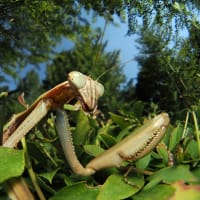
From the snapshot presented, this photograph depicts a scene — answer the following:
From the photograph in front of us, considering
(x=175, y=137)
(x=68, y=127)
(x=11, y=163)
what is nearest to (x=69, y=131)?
(x=68, y=127)

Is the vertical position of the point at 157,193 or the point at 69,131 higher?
the point at 69,131

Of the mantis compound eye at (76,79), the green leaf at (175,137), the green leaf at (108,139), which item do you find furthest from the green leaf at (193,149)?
the mantis compound eye at (76,79)

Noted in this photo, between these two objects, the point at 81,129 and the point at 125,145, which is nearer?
the point at 125,145

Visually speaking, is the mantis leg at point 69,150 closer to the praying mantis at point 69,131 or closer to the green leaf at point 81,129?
the praying mantis at point 69,131

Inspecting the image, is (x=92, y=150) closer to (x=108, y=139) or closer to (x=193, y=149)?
(x=108, y=139)

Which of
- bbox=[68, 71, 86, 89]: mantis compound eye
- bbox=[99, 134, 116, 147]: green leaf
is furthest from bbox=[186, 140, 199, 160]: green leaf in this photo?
bbox=[68, 71, 86, 89]: mantis compound eye

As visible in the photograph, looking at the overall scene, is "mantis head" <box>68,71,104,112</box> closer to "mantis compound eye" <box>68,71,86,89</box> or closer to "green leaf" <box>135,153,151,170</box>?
"mantis compound eye" <box>68,71,86,89</box>
